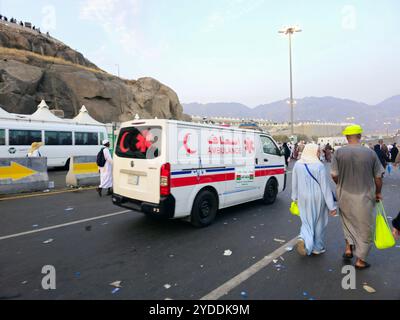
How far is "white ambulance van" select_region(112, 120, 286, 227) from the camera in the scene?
470cm

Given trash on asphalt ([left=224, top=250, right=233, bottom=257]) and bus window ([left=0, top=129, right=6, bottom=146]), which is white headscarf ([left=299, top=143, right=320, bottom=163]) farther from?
bus window ([left=0, top=129, right=6, bottom=146])

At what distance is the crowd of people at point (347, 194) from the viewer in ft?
11.7

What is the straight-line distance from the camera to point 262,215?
6.29 m

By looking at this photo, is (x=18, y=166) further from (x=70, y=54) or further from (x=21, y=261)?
(x=70, y=54)

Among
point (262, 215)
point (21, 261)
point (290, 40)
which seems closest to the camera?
point (21, 261)

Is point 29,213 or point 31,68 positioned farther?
point 31,68

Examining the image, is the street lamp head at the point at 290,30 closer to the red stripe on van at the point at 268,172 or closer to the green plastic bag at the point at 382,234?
the red stripe on van at the point at 268,172

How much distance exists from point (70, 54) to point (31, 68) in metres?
17.1

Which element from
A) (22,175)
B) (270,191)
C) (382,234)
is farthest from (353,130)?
(22,175)

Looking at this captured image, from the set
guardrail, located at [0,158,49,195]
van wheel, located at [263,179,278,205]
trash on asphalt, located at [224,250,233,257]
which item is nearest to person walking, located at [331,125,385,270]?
trash on asphalt, located at [224,250,233,257]

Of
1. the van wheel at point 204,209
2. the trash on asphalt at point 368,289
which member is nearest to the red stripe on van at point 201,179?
the van wheel at point 204,209

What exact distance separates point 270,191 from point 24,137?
15.1 metres

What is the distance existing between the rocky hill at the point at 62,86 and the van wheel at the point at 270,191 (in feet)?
93.4
